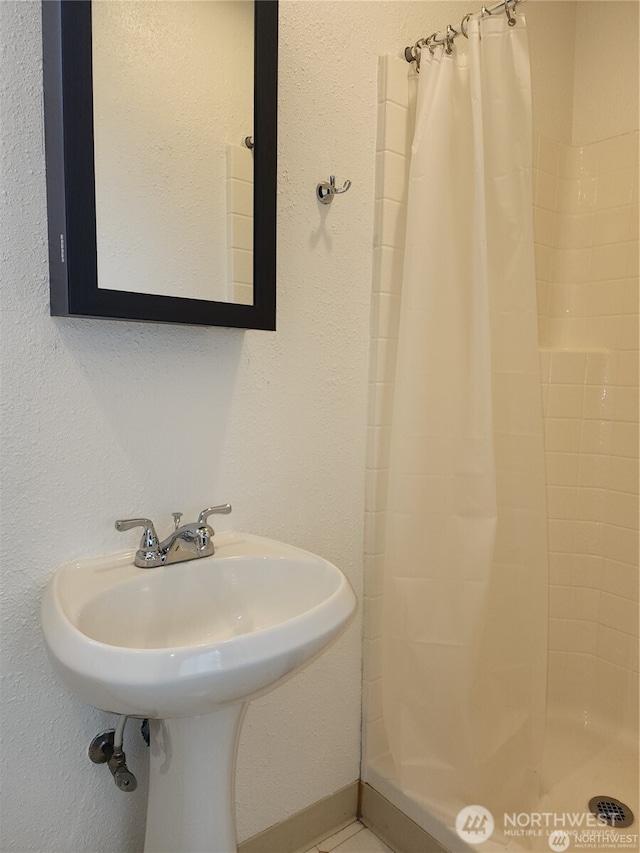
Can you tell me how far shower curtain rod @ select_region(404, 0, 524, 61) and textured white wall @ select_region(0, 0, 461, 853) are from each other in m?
0.06

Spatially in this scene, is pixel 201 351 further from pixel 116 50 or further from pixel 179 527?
pixel 116 50

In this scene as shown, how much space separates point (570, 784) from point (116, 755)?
1.25 metres

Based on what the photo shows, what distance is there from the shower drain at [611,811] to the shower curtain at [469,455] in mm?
226

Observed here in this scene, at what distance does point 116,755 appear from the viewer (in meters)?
1.06

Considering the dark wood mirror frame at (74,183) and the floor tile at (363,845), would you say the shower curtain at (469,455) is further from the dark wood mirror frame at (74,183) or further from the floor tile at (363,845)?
the dark wood mirror frame at (74,183)

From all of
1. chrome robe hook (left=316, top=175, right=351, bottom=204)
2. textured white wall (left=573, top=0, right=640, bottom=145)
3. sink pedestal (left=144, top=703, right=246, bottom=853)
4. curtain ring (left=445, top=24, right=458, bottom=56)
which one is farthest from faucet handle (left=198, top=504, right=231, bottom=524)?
textured white wall (left=573, top=0, right=640, bottom=145)

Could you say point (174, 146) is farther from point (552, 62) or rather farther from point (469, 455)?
point (552, 62)

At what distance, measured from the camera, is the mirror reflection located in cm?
98

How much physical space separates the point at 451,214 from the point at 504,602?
908mm

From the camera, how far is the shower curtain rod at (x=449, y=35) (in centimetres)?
122

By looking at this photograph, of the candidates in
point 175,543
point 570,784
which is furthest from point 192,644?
point 570,784

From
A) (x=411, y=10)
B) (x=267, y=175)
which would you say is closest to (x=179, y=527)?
(x=267, y=175)

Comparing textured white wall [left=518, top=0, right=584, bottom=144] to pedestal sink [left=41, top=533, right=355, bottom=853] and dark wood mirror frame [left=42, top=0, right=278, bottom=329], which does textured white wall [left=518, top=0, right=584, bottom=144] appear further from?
pedestal sink [left=41, top=533, right=355, bottom=853]

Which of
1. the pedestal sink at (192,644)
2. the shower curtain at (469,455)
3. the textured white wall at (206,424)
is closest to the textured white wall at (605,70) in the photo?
the textured white wall at (206,424)
